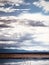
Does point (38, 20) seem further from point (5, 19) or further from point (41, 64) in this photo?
point (41, 64)

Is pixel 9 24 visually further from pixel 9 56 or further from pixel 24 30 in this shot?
pixel 9 56

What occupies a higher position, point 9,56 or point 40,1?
point 40,1

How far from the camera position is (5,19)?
145 cm

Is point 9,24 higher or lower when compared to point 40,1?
lower


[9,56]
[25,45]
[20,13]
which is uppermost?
[20,13]

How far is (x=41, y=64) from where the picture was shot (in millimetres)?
1405

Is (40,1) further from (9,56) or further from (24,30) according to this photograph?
(9,56)

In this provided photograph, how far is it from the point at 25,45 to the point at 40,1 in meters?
0.51

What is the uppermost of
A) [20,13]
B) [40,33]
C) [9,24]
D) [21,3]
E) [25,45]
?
[21,3]

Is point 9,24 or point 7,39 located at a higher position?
point 9,24

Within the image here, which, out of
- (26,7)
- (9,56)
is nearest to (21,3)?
(26,7)

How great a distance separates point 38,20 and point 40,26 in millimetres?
70

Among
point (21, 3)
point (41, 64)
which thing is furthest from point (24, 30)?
point (41, 64)

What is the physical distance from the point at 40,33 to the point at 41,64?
336mm
